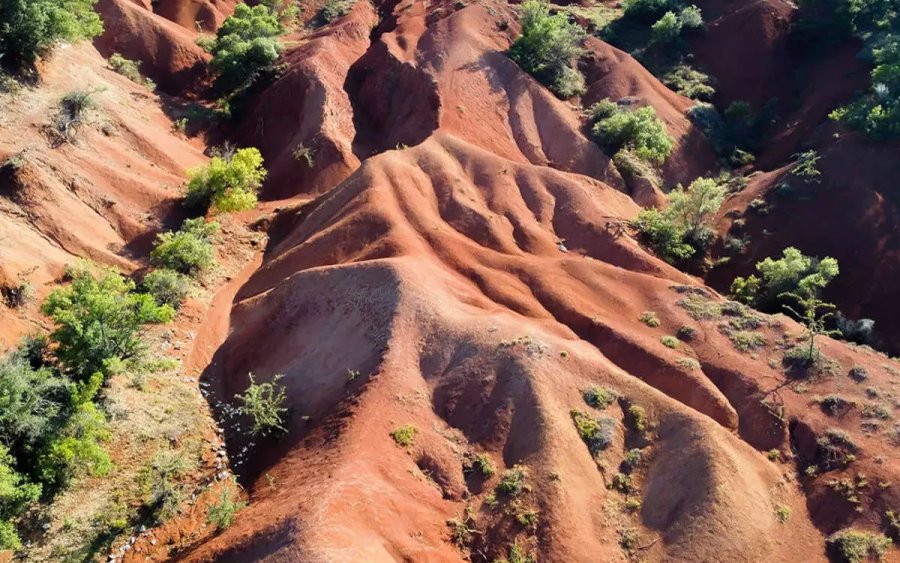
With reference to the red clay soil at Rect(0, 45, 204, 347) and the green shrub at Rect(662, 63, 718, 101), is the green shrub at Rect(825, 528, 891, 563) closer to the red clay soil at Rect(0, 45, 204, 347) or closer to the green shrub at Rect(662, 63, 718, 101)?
the red clay soil at Rect(0, 45, 204, 347)

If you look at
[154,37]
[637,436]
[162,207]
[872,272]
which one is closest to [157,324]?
[162,207]

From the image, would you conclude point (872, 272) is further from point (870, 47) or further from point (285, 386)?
point (285, 386)

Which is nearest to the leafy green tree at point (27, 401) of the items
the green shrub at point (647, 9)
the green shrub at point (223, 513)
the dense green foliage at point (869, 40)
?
the green shrub at point (223, 513)

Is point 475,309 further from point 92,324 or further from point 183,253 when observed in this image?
point 92,324

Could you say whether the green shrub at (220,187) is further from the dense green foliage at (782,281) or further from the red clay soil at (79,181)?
the dense green foliage at (782,281)

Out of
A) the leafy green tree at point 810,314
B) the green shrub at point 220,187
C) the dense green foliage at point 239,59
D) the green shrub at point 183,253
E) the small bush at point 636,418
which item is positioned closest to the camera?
the small bush at point 636,418
